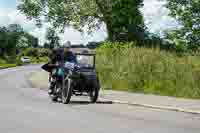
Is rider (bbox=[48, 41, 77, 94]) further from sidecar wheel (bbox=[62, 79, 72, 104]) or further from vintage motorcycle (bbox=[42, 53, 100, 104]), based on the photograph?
sidecar wheel (bbox=[62, 79, 72, 104])

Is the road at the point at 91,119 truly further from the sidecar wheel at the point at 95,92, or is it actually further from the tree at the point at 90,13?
the tree at the point at 90,13

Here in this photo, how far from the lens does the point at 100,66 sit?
2816 cm

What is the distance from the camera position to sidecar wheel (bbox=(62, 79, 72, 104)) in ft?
57.2

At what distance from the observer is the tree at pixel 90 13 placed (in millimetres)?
50094

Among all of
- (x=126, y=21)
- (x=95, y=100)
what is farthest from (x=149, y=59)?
(x=126, y=21)

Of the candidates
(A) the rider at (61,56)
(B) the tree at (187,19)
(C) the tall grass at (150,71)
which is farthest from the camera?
(B) the tree at (187,19)

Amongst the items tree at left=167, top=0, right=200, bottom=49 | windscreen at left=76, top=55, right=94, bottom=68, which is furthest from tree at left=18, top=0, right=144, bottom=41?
windscreen at left=76, top=55, right=94, bottom=68

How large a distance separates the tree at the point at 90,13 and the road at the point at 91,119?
33.6m

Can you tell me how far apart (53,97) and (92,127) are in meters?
7.44

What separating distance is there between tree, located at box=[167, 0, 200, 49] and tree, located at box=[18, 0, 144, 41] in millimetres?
16598

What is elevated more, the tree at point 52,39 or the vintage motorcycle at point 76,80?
the tree at point 52,39

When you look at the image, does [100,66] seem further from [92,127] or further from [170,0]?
[92,127]

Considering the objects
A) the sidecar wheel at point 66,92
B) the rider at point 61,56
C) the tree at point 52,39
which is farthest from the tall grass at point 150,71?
the sidecar wheel at point 66,92

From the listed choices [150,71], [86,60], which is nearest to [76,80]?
[86,60]
